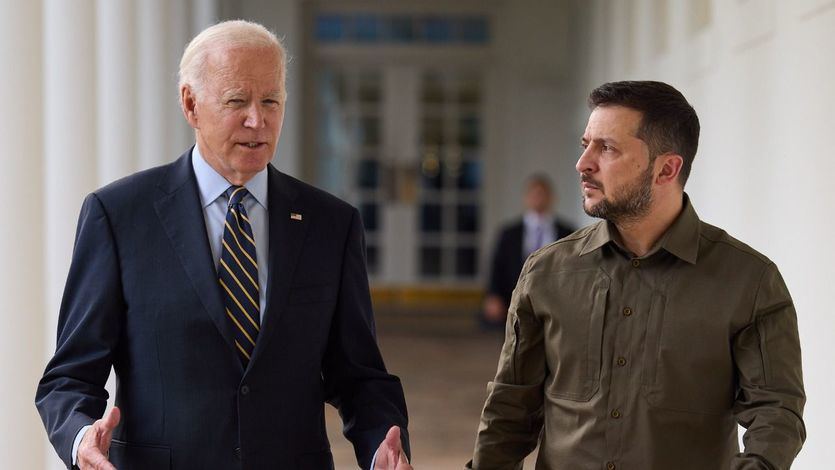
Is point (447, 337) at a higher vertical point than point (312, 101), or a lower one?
lower

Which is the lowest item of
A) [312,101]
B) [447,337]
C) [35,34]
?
[447,337]

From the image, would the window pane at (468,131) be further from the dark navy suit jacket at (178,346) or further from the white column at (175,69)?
the dark navy suit jacket at (178,346)

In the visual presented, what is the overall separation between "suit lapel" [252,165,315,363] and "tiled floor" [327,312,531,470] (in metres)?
4.87

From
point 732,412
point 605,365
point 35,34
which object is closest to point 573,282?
point 605,365

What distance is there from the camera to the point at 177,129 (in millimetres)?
9312

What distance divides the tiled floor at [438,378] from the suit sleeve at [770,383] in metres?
5.06

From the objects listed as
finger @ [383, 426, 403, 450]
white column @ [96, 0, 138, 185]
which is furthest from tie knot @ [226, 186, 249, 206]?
white column @ [96, 0, 138, 185]

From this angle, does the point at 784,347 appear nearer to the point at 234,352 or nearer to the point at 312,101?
the point at 234,352

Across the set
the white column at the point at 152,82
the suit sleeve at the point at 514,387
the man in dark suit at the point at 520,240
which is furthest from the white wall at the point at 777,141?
the white column at the point at 152,82

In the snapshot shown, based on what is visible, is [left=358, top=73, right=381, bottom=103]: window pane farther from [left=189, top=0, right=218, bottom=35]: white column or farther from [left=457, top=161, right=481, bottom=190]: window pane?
[left=189, top=0, right=218, bottom=35]: white column

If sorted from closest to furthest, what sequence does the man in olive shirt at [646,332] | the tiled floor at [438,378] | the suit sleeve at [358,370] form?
the man in olive shirt at [646,332]
the suit sleeve at [358,370]
the tiled floor at [438,378]

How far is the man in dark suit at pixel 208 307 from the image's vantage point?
2443 millimetres

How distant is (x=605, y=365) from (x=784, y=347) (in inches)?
14.2

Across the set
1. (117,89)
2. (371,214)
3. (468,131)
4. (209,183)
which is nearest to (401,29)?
(468,131)
